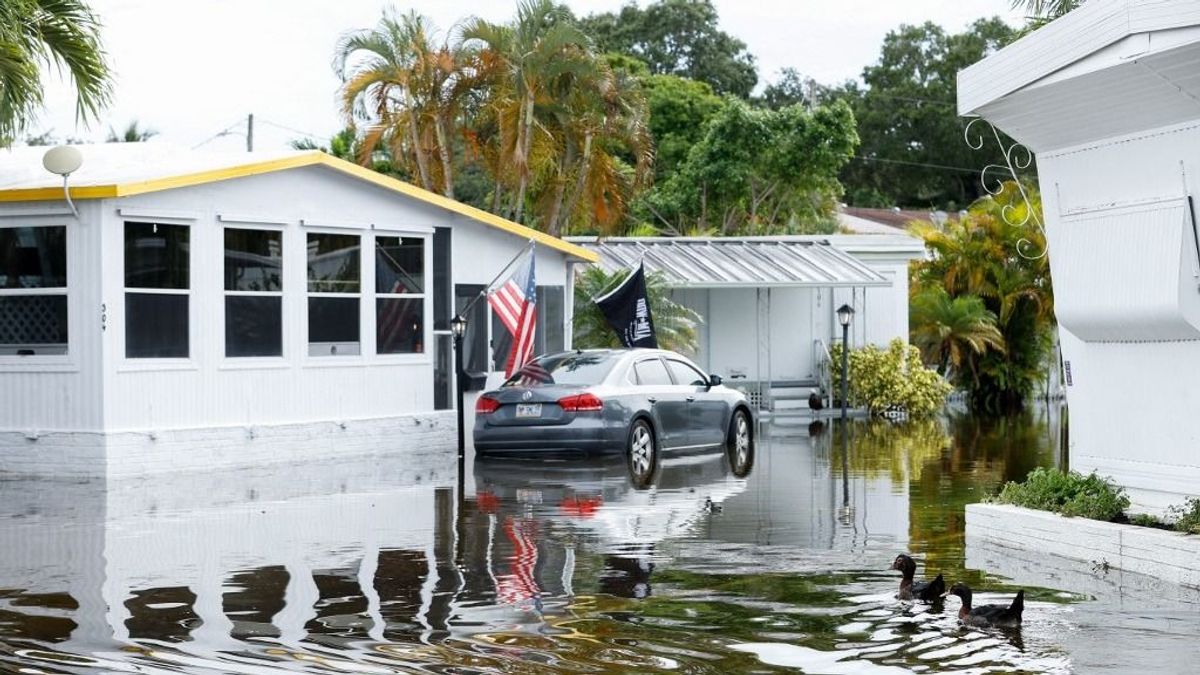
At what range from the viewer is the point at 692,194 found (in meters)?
49.4

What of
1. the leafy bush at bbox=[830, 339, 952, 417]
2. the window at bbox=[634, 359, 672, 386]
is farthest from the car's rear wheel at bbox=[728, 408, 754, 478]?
the leafy bush at bbox=[830, 339, 952, 417]

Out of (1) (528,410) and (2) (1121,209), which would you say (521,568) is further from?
(1) (528,410)

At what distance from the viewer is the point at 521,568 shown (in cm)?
1219

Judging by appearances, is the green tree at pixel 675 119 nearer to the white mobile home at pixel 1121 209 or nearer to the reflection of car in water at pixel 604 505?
the reflection of car in water at pixel 604 505

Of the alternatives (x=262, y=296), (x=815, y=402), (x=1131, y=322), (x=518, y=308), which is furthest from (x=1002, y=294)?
(x=1131, y=322)

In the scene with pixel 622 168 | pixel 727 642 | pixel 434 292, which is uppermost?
pixel 622 168

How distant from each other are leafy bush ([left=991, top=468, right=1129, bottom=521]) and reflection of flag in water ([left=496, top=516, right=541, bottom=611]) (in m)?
3.67

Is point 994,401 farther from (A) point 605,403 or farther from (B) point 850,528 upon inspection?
(B) point 850,528

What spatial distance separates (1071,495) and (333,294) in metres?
11.8

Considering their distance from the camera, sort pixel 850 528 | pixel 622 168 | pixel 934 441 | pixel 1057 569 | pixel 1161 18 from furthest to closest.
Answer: pixel 622 168 < pixel 934 441 < pixel 850 528 < pixel 1057 569 < pixel 1161 18

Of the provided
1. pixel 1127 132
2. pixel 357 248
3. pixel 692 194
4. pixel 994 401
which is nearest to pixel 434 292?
pixel 357 248

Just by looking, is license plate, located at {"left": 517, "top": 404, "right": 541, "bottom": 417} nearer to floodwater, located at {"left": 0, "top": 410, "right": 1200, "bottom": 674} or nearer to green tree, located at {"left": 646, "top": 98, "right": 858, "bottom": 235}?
floodwater, located at {"left": 0, "top": 410, "right": 1200, "bottom": 674}

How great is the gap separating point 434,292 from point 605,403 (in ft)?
15.9

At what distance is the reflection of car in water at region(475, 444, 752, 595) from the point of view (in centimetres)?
1216
